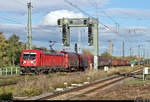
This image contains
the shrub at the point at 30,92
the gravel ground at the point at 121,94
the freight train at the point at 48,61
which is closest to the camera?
the gravel ground at the point at 121,94

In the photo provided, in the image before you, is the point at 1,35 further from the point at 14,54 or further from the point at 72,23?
the point at 72,23

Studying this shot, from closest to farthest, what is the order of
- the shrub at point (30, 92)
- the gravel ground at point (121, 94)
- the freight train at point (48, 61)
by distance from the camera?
the gravel ground at point (121, 94)
the shrub at point (30, 92)
the freight train at point (48, 61)

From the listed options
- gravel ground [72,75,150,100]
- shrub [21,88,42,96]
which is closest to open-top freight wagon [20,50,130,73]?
gravel ground [72,75,150,100]

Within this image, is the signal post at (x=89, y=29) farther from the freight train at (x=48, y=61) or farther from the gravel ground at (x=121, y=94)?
the gravel ground at (x=121, y=94)

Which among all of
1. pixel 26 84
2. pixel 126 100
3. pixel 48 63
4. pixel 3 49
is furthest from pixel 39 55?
pixel 3 49

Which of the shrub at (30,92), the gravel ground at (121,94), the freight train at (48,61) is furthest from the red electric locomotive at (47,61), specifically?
the shrub at (30,92)

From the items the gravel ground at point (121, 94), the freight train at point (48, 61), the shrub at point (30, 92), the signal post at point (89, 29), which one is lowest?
the gravel ground at point (121, 94)

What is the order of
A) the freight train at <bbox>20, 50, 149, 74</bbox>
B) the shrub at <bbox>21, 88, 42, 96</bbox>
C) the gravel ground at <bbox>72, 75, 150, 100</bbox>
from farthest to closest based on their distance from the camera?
the freight train at <bbox>20, 50, 149, 74</bbox> → the shrub at <bbox>21, 88, 42, 96</bbox> → the gravel ground at <bbox>72, 75, 150, 100</bbox>

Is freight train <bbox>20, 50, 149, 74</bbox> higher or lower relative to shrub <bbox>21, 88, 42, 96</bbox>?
higher

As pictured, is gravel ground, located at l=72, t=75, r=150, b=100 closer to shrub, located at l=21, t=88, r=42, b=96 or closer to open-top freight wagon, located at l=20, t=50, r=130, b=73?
shrub, located at l=21, t=88, r=42, b=96

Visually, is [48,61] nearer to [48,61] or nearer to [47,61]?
[48,61]

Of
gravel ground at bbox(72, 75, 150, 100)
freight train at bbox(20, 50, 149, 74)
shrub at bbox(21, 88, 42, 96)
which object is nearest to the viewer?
gravel ground at bbox(72, 75, 150, 100)

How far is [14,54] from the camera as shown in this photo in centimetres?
5294

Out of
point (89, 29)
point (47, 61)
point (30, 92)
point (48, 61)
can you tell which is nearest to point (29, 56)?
point (47, 61)
